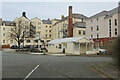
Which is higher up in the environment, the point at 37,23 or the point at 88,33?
the point at 37,23

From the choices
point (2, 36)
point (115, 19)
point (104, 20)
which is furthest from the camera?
point (2, 36)

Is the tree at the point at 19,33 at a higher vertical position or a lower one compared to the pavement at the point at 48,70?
higher

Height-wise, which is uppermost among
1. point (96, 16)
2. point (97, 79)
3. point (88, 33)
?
point (96, 16)

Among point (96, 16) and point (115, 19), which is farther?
point (96, 16)

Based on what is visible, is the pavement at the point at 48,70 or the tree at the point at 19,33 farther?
the tree at the point at 19,33

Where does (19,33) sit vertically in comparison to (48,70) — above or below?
above

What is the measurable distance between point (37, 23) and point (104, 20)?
141 ft

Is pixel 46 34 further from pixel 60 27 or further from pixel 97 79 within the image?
pixel 97 79

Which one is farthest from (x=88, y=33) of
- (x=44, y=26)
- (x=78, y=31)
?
(x=44, y=26)

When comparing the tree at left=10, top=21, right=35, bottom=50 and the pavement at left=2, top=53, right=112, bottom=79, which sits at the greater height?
the tree at left=10, top=21, right=35, bottom=50

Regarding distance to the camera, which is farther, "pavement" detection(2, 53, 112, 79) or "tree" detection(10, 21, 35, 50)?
"tree" detection(10, 21, 35, 50)

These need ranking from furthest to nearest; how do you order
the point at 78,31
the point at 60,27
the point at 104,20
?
the point at 60,27
the point at 78,31
the point at 104,20

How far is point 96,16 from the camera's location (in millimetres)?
58469

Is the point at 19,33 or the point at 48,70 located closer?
the point at 48,70
